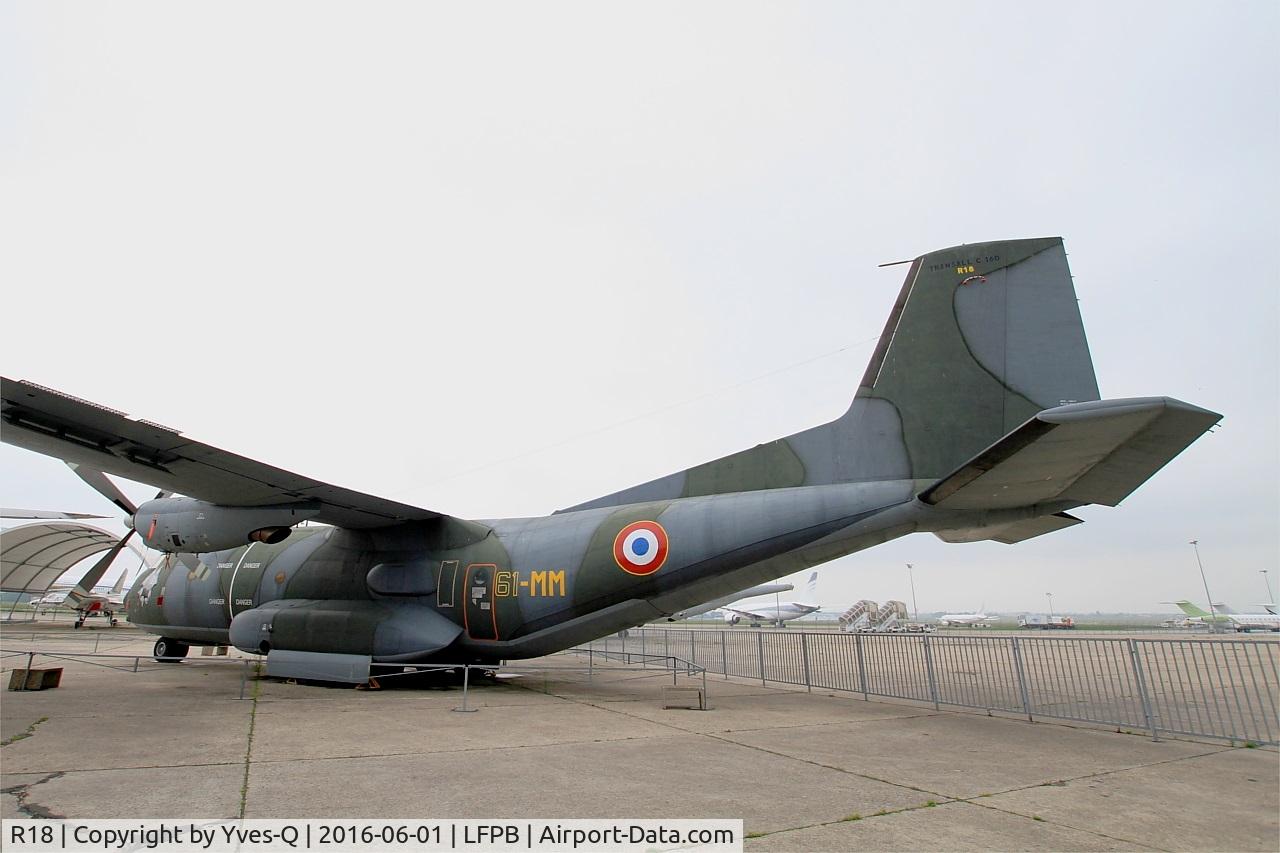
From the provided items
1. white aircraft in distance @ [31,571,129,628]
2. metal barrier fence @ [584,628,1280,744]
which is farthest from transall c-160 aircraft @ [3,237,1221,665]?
white aircraft in distance @ [31,571,129,628]

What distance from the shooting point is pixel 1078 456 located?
23.5 ft

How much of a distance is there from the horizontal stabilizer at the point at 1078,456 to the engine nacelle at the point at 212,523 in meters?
10.3

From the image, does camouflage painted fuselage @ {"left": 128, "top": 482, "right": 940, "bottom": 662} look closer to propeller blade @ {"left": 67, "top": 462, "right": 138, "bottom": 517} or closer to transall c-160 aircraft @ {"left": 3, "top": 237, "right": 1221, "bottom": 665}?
transall c-160 aircraft @ {"left": 3, "top": 237, "right": 1221, "bottom": 665}

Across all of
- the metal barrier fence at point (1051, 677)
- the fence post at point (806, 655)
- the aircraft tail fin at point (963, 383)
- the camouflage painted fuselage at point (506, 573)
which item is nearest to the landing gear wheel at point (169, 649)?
the camouflage painted fuselage at point (506, 573)

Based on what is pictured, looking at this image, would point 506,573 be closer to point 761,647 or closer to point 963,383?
point 761,647

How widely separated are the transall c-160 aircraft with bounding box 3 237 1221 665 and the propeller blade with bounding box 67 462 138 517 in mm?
47

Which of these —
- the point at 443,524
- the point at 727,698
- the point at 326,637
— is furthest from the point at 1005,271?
the point at 326,637

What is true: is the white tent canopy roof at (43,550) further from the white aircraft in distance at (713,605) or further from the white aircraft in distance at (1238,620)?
the white aircraft in distance at (1238,620)

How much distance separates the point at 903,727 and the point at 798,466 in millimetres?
3793

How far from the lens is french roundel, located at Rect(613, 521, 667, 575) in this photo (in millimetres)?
10883

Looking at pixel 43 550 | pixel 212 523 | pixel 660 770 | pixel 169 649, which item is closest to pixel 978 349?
pixel 660 770

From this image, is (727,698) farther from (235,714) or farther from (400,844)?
(400,844)

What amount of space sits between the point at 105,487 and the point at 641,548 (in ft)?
38.3

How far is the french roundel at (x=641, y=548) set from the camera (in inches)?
428
